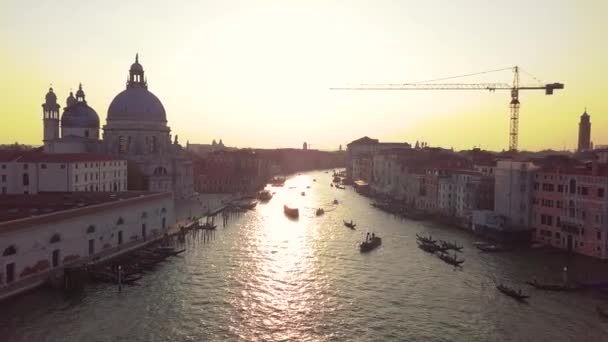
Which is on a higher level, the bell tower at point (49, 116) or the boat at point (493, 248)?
the bell tower at point (49, 116)

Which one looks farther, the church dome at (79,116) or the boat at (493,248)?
the church dome at (79,116)

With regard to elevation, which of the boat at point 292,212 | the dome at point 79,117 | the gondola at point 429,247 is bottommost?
the gondola at point 429,247

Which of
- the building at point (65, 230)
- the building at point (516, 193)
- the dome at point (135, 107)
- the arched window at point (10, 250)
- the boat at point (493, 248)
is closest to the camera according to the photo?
the arched window at point (10, 250)

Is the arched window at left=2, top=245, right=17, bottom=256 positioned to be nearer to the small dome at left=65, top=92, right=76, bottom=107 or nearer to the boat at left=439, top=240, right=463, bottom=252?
the boat at left=439, top=240, right=463, bottom=252

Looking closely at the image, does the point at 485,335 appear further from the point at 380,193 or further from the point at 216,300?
the point at 380,193

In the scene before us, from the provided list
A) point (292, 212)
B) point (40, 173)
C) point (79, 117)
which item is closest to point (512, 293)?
point (292, 212)

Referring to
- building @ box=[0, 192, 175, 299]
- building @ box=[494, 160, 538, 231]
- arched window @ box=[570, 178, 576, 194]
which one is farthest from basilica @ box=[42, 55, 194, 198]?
arched window @ box=[570, 178, 576, 194]

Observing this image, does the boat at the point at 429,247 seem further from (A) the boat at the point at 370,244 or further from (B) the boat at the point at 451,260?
(A) the boat at the point at 370,244

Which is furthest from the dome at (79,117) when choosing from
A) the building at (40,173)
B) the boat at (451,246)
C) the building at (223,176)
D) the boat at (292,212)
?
the boat at (451,246)
